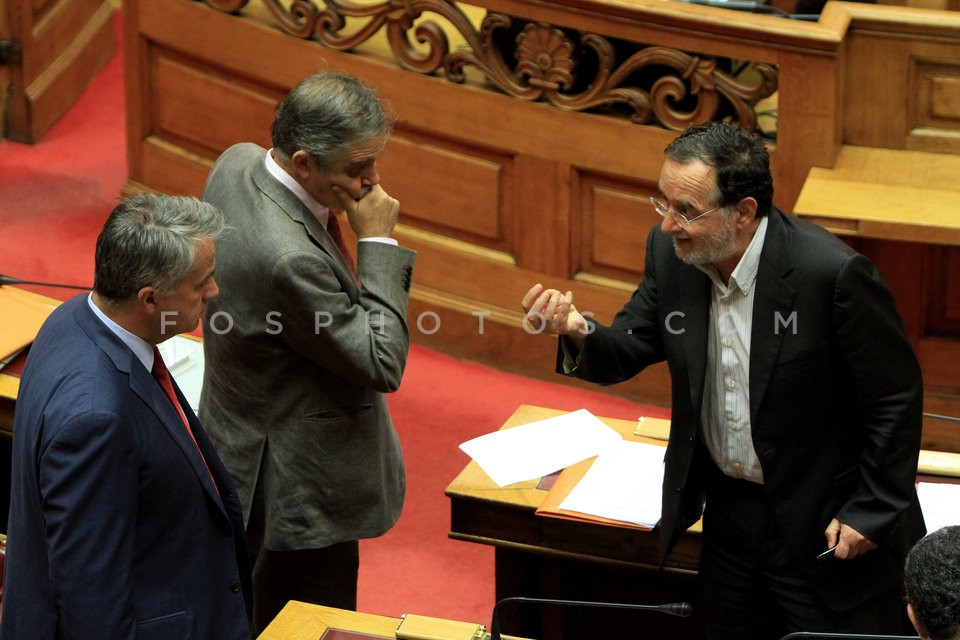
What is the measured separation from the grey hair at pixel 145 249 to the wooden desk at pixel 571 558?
98 cm

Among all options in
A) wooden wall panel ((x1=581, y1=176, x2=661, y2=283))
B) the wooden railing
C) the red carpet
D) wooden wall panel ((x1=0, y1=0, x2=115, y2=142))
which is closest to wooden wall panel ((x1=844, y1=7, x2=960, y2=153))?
the wooden railing

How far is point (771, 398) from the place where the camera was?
2260mm

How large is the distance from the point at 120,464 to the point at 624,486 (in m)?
1.16

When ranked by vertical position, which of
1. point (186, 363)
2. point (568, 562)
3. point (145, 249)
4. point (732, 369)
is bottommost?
point (568, 562)

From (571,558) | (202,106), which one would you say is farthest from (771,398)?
(202,106)

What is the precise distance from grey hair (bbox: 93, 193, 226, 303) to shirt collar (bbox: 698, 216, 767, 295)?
0.86 meters

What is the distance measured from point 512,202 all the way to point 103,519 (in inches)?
110

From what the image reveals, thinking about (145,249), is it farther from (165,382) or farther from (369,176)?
(369,176)

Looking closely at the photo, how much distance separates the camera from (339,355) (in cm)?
241

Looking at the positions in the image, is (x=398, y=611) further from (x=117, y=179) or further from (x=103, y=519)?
(x=117, y=179)

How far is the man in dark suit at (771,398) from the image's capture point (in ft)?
7.25

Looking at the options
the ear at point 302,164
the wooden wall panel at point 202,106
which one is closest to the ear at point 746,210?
the ear at point 302,164

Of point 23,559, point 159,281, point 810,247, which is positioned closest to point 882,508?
point 810,247

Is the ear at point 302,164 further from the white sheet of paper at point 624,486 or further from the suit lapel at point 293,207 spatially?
the white sheet of paper at point 624,486
